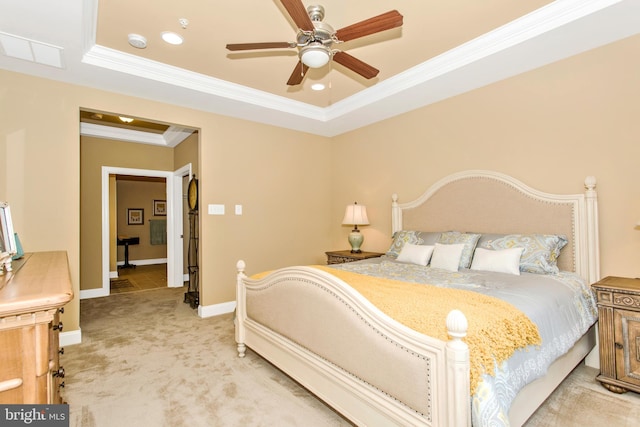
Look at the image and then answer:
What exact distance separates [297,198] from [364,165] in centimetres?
113

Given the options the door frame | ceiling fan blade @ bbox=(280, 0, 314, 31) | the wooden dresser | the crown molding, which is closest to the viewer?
the wooden dresser

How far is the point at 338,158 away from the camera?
17.3 ft

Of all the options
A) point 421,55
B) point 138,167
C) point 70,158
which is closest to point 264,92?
point 421,55

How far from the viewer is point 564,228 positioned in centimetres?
279

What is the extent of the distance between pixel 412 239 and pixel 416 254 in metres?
0.41

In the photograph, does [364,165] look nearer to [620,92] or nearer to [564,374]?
[620,92]

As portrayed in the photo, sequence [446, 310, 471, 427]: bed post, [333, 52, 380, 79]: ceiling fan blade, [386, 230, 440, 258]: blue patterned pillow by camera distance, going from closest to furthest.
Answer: [446, 310, 471, 427]: bed post
[333, 52, 380, 79]: ceiling fan blade
[386, 230, 440, 258]: blue patterned pillow

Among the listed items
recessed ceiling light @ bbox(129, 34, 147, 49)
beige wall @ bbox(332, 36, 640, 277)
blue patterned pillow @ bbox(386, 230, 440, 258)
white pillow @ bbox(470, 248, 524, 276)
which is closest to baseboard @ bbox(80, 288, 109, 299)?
recessed ceiling light @ bbox(129, 34, 147, 49)

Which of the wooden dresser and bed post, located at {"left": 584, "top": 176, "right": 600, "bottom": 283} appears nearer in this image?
the wooden dresser

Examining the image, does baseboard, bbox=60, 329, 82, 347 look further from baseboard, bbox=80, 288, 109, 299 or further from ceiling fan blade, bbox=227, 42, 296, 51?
ceiling fan blade, bbox=227, 42, 296, 51

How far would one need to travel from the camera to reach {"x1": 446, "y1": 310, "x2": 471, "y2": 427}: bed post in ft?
4.08

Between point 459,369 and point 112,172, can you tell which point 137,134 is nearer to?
point 112,172

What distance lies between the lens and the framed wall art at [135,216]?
856 cm

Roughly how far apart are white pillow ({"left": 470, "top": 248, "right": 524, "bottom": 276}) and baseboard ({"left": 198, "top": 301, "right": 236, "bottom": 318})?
2.98 metres
